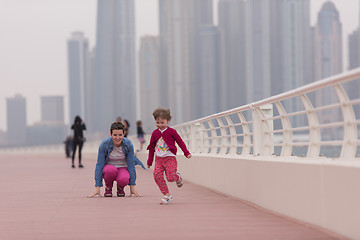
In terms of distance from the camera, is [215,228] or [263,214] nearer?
[215,228]

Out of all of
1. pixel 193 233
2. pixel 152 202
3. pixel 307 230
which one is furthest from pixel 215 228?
pixel 152 202

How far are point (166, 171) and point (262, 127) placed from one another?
4.88 feet

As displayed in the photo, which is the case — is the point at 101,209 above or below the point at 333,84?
below

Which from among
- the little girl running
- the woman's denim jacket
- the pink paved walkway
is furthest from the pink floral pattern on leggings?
the woman's denim jacket

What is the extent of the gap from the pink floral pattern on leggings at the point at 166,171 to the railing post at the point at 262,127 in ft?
3.87

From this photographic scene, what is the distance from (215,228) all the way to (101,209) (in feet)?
8.29

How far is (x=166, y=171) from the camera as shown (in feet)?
32.7

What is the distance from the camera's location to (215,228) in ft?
22.4

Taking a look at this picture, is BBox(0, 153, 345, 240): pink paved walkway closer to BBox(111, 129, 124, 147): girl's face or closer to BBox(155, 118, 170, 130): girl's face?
BBox(111, 129, 124, 147): girl's face

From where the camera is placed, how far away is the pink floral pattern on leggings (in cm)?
991

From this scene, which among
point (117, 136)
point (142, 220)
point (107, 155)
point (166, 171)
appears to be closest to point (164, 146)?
point (166, 171)

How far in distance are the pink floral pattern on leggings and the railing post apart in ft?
3.87

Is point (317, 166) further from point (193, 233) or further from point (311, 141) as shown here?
point (193, 233)

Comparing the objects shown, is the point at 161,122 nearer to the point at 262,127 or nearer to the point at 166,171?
the point at 166,171
